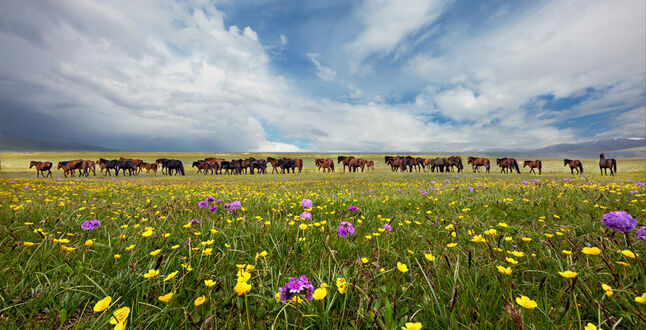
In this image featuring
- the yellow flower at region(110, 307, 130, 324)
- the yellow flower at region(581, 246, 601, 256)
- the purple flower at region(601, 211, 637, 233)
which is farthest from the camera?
the purple flower at region(601, 211, 637, 233)

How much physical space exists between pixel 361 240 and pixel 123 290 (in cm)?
249

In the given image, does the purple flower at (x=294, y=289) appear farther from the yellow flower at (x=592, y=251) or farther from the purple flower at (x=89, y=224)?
the purple flower at (x=89, y=224)

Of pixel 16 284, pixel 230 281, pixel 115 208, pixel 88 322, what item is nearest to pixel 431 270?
pixel 230 281

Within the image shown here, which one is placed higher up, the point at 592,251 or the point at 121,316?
the point at 592,251

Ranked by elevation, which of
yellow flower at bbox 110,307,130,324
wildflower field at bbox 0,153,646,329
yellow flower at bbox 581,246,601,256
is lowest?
wildflower field at bbox 0,153,646,329

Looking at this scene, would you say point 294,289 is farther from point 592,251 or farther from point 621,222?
point 621,222

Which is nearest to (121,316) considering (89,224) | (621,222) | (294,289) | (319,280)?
(294,289)

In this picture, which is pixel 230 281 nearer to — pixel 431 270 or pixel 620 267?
pixel 431 270

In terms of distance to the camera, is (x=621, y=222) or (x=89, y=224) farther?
(x=89, y=224)

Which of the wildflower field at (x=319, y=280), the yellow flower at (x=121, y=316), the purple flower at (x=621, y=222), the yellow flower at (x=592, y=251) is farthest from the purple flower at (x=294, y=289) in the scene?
the purple flower at (x=621, y=222)

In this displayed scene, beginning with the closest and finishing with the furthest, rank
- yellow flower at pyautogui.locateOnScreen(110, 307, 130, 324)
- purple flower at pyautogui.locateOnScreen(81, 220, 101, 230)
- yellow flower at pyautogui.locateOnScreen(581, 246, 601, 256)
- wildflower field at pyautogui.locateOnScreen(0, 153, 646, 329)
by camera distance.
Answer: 1. yellow flower at pyautogui.locateOnScreen(110, 307, 130, 324)
2. wildflower field at pyautogui.locateOnScreen(0, 153, 646, 329)
3. yellow flower at pyautogui.locateOnScreen(581, 246, 601, 256)
4. purple flower at pyautogui.locateOnScreen(81, 220, 101, 230)

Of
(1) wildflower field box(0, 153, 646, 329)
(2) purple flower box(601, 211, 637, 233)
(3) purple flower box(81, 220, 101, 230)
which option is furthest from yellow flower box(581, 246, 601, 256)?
(3) purple flower box(81, 220, 101, 230)

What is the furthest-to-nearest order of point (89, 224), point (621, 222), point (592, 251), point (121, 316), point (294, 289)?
point (89, 224) < point (621, 222) < point (592, 251) < point (294, 289) < point (121, 316)

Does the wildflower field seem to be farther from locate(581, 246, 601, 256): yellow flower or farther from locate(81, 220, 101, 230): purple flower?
locate(81, 220, 101, 230): purple flower
